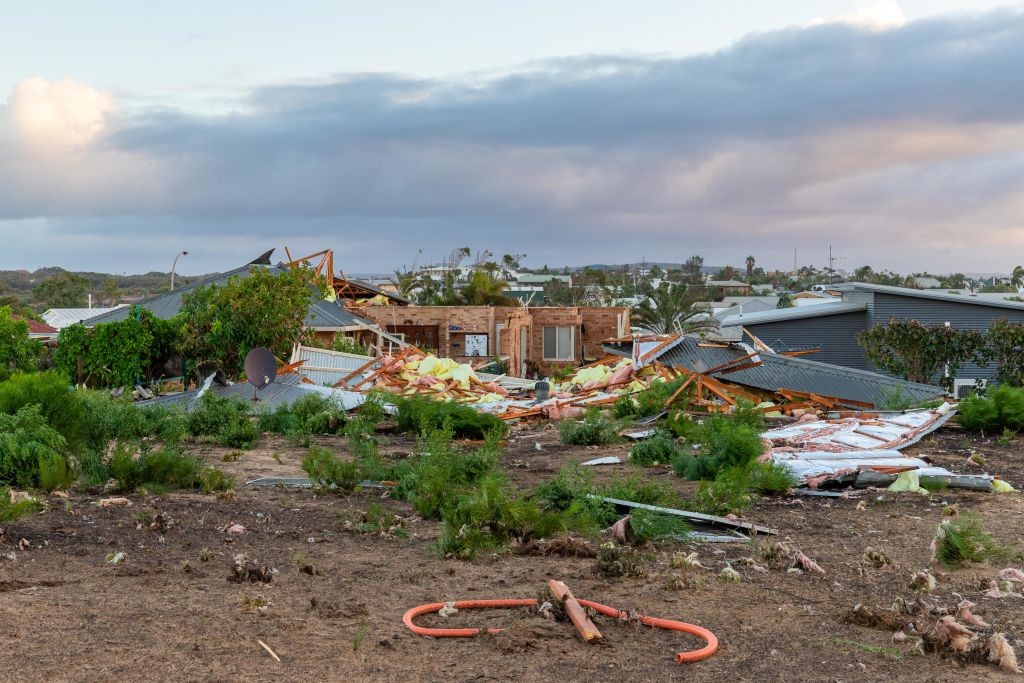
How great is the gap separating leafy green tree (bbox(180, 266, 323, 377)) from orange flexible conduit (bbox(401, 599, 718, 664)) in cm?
1964

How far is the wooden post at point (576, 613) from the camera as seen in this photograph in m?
5.93

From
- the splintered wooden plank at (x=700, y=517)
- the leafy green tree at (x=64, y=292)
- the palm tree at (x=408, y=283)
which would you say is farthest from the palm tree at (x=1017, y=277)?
the splintered wooden plank at (x=700, y=517)

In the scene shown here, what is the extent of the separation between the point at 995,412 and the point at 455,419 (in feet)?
26.5

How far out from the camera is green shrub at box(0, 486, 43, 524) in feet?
26.5

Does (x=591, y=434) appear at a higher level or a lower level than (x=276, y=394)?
lower

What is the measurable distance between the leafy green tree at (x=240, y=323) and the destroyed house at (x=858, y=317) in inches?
508

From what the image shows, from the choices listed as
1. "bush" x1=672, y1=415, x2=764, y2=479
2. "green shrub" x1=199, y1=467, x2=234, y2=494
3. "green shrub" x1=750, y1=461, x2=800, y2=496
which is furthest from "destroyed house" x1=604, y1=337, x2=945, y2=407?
"green shrub" x1=199, y1=467, x2=234, y2=494

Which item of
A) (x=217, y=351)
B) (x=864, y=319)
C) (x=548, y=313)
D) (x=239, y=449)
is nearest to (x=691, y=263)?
(x=548, y=313)

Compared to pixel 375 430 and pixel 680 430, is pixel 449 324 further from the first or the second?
pixel 680 430

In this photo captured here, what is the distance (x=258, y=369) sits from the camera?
19953mm

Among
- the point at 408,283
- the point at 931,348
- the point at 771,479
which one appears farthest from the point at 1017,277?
the point at 771,479

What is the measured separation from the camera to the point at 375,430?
17750 millimetres

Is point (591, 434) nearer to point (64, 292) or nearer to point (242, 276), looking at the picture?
point (242, 276)

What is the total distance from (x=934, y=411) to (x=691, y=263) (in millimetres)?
134858
